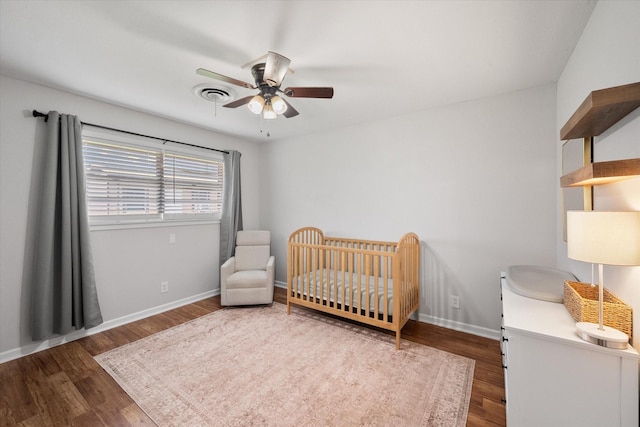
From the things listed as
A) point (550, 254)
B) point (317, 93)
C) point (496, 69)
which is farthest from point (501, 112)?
point (317, 93)

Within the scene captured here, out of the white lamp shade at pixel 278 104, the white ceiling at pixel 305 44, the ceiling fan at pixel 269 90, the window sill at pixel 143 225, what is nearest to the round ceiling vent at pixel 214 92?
the white ceiling at pixel 305 44

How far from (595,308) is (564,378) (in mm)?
348

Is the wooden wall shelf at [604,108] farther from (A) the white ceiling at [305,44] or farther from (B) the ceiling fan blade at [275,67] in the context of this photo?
(B) the ceiling fan blade at [275,67]

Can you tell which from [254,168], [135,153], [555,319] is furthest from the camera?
[254,168]

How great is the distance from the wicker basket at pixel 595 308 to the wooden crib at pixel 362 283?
1135 millimetres

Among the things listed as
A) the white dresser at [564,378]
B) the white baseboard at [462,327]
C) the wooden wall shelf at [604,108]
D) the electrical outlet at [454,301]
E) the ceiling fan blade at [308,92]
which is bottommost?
the white baseboard at [462,327]

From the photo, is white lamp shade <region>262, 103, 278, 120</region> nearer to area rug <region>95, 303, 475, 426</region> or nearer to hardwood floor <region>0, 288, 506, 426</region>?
area rug <region>95, 303, 475, 426</region>

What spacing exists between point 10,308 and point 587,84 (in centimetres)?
454

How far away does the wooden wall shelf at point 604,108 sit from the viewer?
3.07ft

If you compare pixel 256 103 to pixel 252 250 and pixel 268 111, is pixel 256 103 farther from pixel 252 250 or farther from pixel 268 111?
pixel 252 250

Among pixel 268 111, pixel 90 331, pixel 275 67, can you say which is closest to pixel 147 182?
pixel 90 331

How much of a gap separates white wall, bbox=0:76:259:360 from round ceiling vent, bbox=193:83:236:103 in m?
1.13

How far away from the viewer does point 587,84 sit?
1.50m

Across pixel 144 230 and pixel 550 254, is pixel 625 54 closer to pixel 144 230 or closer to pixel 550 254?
pixel 550 254
